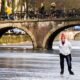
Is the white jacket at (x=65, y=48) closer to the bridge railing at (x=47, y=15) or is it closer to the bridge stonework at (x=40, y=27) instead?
the bridge stonework at (x=40, y=27)

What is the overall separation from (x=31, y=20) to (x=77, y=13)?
5.24m

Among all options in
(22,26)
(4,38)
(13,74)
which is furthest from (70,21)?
(13,74)

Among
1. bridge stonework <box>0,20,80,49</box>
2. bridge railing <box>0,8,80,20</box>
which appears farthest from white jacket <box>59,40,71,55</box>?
bridge railing <box>0,8,80,20</box>

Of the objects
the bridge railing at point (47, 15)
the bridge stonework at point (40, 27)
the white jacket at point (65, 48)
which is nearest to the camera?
the white jacket at point (65, 48)

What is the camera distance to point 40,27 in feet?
205

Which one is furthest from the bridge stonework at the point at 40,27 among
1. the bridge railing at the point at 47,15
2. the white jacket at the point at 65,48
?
the white jacket at the point at 65,48

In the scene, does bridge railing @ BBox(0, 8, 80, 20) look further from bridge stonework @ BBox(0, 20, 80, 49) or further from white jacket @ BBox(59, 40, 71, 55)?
white jacket @ BBox(59, 40, 71, 55)

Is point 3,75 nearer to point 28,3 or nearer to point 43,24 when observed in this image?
point 43,24

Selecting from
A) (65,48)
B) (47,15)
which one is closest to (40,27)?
(47,15)

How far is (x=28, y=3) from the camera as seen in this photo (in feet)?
291

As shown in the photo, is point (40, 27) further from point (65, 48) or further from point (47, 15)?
point (65, 48)

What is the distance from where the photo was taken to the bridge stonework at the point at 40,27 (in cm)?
6106

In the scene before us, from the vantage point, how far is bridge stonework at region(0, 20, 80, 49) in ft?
200

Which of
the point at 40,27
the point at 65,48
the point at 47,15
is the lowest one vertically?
the point at 40,27
